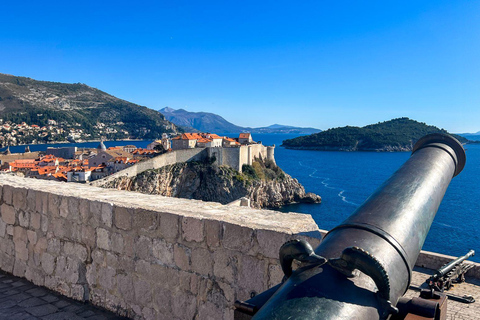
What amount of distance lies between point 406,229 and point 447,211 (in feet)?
129

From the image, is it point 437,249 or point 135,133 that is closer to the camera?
point 437,249

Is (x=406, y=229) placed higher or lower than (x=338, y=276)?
higher

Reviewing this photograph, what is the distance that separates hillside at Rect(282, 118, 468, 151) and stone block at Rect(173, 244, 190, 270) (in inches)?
4141

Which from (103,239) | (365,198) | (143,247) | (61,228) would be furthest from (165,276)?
(365,198)

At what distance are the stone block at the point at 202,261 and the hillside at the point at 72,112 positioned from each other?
11601cm

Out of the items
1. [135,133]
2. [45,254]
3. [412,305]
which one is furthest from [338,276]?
[135,133]

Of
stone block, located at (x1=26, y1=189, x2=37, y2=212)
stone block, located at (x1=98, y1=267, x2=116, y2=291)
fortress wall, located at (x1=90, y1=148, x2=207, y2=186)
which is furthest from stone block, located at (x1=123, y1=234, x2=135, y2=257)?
fortress wall, located at (x1=90, y1=148, x2=207, y2=186)

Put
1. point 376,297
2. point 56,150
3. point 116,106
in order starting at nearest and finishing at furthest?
point 376,297 < point 56,150 < point 116,106

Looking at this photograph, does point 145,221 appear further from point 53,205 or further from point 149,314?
point 53,205

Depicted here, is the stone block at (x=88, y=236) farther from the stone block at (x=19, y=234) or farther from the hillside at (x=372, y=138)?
the hillside at (x=372, y=138)

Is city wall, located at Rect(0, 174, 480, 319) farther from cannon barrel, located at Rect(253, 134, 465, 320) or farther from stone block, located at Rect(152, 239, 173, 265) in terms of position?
cannon barrel, located at Rect(253, 134, 465, 320)

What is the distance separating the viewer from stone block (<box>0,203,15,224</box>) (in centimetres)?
358

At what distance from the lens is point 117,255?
285 centimetres

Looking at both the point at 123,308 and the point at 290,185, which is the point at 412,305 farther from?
the point at 290,185
